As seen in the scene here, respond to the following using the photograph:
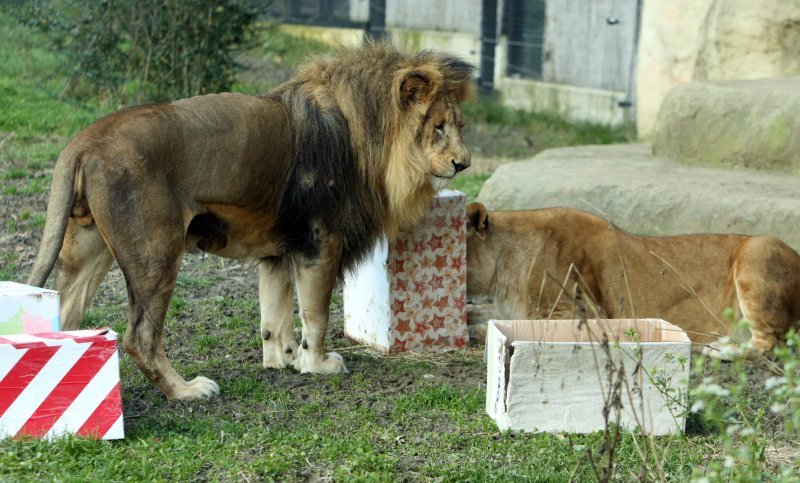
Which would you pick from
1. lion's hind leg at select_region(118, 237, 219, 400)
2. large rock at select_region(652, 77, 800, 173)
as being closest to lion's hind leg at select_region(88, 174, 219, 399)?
lion's hind leg at select_region(118, 237, 219, 400)

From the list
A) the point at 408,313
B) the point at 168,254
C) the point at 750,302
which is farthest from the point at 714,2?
the point at 168,254

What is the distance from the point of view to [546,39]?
15.5 metres

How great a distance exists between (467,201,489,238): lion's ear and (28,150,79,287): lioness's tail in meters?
2.41

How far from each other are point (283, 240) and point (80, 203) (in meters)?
1.06

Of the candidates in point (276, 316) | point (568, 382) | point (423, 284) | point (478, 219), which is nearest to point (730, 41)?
point (478, 219)

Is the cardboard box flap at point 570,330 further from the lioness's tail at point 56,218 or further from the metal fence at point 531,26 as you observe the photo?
the metal fence at point 531,26

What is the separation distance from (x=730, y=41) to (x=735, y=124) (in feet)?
5.45

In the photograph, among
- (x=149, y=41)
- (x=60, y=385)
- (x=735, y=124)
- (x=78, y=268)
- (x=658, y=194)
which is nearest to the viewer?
(x=60, y=385)

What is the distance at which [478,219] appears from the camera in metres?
6.12

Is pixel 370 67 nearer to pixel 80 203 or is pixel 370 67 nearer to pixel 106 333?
pixel 80 203

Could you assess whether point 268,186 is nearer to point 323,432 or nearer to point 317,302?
point 317,302

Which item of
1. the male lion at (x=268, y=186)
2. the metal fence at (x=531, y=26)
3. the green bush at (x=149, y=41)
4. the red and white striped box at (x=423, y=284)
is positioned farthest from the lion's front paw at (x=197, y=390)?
the metal fence at (x=531, y=26)

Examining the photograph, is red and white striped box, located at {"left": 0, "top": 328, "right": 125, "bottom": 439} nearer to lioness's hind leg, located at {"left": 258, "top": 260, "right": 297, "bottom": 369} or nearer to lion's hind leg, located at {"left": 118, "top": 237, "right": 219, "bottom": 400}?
lion's hind leg, located at {"left": 118, "top": 237, "right": 219, "bottom": 400}

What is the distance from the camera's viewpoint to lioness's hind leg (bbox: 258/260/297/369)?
18.3ft
